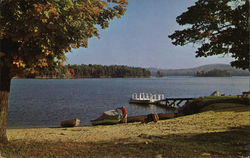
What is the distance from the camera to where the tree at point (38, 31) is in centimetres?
600

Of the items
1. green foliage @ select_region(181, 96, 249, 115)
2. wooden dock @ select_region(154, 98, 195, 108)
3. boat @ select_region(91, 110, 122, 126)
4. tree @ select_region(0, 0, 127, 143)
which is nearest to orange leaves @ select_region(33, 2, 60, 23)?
tree @ select_region(0, 0, 127, 143)

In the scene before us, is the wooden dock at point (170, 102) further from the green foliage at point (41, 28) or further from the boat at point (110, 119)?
the green foliage at point (41, 28)

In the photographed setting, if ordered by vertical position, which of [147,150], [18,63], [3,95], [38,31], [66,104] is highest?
[38,31]

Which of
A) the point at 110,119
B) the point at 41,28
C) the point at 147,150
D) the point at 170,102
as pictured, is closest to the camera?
the point at 41,28

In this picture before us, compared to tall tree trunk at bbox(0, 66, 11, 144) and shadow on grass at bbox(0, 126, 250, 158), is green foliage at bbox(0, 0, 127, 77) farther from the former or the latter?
shadow on grass at bbox(0, 126, 250, 158)

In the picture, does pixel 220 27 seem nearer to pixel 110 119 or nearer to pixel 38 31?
pixel 38 31

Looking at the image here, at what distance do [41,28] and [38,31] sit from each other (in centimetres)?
12

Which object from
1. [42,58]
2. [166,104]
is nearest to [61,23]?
[42,58]

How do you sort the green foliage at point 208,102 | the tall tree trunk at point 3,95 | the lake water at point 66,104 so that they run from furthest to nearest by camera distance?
the lake water at point 66,104, the green foliage at point 208,102, the tall tree trunk at point 3,95

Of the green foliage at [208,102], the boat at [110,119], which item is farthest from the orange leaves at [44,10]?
the green foliage at [208,102]

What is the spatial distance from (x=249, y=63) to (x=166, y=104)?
34191 millimetres

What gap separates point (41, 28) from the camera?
6.08 m

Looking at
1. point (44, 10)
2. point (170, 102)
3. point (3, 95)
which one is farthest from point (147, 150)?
point (170, 102)

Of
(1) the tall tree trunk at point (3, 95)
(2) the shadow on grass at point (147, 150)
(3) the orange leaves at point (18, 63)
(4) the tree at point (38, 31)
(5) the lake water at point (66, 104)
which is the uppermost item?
(4) the tree at point (38, 31)
